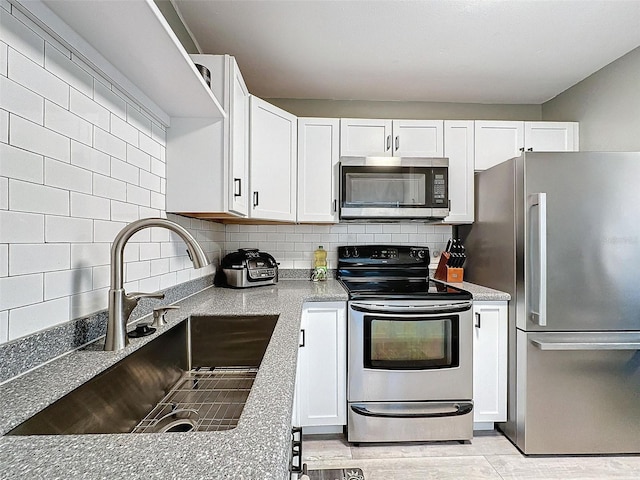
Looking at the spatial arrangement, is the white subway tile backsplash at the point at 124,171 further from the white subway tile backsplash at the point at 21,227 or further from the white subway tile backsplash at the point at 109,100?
the white subway tile backsplash at the point at 21,227

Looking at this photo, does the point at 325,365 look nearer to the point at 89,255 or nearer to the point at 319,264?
the point at 319,264

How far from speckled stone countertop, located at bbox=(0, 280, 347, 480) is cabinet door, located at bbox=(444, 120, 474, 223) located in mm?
2021

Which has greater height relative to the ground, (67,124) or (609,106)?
(609,106)

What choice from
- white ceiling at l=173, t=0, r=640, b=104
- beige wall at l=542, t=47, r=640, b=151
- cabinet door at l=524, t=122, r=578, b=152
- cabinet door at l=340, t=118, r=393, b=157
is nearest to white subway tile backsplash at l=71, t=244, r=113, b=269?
white ceiling at l=173, t=0, r=640, b=104

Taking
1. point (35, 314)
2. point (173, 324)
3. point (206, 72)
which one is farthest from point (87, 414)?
point (206, 72)

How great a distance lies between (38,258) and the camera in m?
0.85

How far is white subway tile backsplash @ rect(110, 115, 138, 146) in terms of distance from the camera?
119cm

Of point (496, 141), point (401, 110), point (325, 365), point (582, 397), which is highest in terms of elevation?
point (401, 110)

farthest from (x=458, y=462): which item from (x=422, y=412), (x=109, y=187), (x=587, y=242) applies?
(x=109, y=187)

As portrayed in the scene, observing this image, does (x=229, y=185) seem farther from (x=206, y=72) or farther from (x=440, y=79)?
(x=440, y=79)

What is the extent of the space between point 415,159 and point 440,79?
618 mm

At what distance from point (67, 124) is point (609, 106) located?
9.59 feet

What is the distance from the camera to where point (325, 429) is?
2.09 metres

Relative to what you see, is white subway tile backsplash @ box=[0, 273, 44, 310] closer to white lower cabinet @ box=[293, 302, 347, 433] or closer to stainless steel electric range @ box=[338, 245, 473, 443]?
white lower cabinet @ box=[293, 302, 347, 433]
